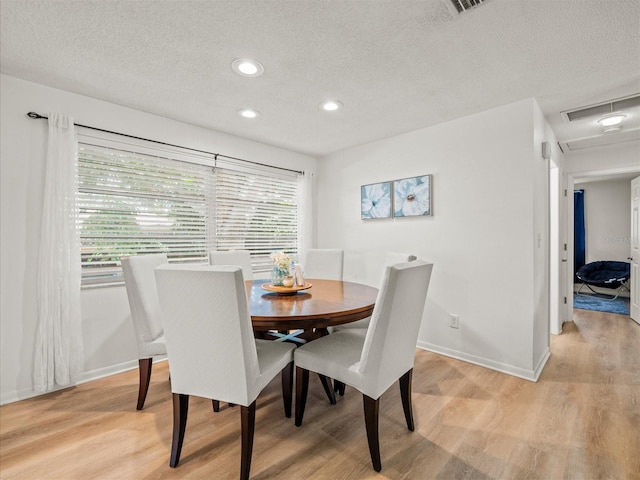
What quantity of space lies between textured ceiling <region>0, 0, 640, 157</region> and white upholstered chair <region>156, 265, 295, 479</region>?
1354 mm

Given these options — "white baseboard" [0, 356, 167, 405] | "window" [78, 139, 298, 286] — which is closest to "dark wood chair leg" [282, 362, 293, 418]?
"white baseboard" [0, 356, 167, 405]

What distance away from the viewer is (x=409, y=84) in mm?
2355

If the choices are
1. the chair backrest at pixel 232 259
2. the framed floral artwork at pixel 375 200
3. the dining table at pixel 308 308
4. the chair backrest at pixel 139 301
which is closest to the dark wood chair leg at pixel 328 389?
the dining table at pixel 308 308

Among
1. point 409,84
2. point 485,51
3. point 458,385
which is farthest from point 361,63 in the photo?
point 458,385

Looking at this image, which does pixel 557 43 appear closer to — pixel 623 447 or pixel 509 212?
pixel 509 212

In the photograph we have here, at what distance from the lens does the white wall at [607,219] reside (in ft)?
19.1

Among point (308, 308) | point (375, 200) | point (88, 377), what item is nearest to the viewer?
point (308, 308)

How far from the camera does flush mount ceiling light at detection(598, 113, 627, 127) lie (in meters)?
2.83

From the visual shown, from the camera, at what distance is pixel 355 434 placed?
1851 mm

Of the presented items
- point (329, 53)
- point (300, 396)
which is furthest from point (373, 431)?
point (329, 53)

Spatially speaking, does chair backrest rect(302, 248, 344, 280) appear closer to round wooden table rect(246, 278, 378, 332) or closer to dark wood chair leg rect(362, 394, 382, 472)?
round wooden table rect(246, 278, 378, 332)

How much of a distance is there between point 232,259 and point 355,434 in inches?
75.5

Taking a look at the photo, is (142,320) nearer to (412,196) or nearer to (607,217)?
(412,196)

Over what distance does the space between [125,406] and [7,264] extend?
132cm
